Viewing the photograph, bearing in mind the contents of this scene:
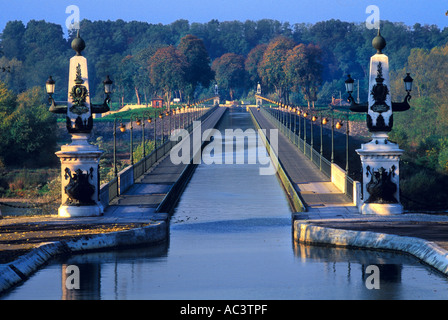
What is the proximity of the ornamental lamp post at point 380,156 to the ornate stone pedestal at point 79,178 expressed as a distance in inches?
397

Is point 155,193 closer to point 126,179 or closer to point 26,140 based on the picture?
point 126,179

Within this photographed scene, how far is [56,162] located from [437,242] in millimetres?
74471

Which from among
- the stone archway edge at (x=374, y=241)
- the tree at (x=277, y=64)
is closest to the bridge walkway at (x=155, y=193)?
the stone archway edge at (x=374, y=241)

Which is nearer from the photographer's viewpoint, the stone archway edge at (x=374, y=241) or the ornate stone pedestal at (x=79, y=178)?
the stone archway edge at (x=374, y=241)

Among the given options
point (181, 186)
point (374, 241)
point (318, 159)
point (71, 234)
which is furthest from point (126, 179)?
point (374, 241)

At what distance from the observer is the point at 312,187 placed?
46969 millimetres

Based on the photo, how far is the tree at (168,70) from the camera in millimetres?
169250

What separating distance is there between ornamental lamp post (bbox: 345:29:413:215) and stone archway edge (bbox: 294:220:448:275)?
12.9 feet

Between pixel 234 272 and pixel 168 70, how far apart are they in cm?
14719

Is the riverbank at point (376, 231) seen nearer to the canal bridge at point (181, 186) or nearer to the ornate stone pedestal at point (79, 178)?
the canal bridge at point (181, 186)

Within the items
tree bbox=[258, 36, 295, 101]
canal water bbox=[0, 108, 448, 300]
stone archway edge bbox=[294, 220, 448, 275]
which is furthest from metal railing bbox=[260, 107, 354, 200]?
tree bbox=[258, 36, 295, 101]

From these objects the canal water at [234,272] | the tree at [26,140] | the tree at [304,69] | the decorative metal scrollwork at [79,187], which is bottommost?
the tree at [26,140]
